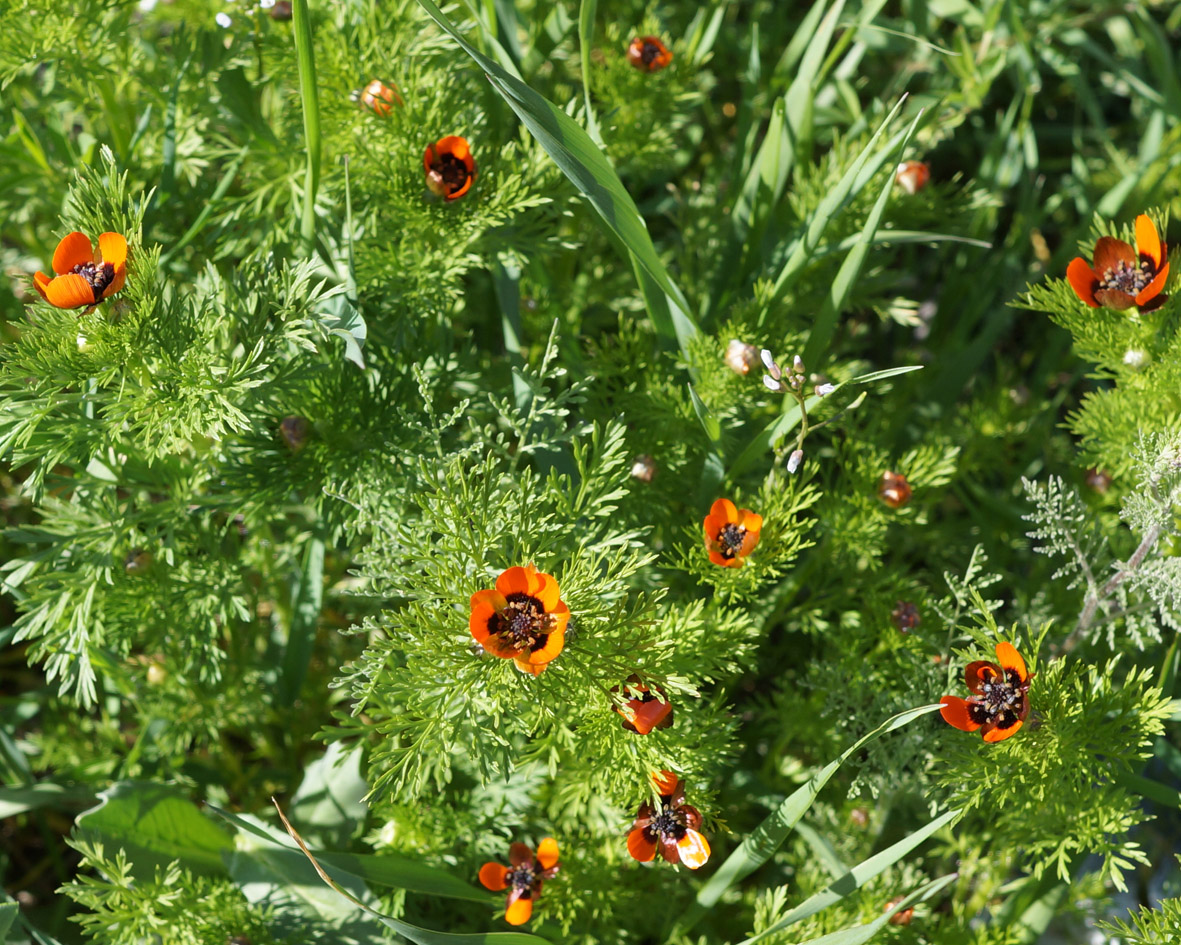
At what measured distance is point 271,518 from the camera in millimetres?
1583

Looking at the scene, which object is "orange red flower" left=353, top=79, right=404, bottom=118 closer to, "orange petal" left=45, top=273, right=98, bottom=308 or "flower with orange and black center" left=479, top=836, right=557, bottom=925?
"orange petal" left=45, top=273, right=98, bottom=308

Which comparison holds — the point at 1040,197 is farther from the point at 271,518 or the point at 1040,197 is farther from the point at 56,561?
the point at 56,561

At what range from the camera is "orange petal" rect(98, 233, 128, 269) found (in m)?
1.23

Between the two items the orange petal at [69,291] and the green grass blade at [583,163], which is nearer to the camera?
the orange petal at [69,291]

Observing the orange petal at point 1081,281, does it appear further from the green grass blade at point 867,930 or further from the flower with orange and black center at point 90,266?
the flower with orange and black center at point 90,266

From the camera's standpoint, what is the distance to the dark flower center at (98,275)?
123cm

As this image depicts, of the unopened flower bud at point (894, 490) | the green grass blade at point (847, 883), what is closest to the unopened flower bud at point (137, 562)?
the green grass blade at point (847, 883)

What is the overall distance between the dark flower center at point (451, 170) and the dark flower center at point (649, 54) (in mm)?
476

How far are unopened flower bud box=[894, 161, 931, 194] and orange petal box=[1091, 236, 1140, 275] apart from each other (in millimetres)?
390

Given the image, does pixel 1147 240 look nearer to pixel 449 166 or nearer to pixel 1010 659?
pixel 1010 659

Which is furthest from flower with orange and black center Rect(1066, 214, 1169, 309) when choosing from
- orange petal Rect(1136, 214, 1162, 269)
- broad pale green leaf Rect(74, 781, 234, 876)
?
broad pale green leaf Rect(74, 781, 234, 876)

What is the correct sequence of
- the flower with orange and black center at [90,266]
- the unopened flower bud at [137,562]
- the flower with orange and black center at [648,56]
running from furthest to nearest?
the flower with orange and black center at [648,56], the unopened flower bud at [137,562], the flower with orange and black center at [90,266]

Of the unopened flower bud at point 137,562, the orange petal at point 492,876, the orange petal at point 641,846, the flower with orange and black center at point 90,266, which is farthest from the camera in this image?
the unopened flower bud at point 137,562

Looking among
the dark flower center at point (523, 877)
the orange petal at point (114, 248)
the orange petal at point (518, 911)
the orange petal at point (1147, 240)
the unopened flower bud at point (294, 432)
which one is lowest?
the dark flower center at point (523, 877)
